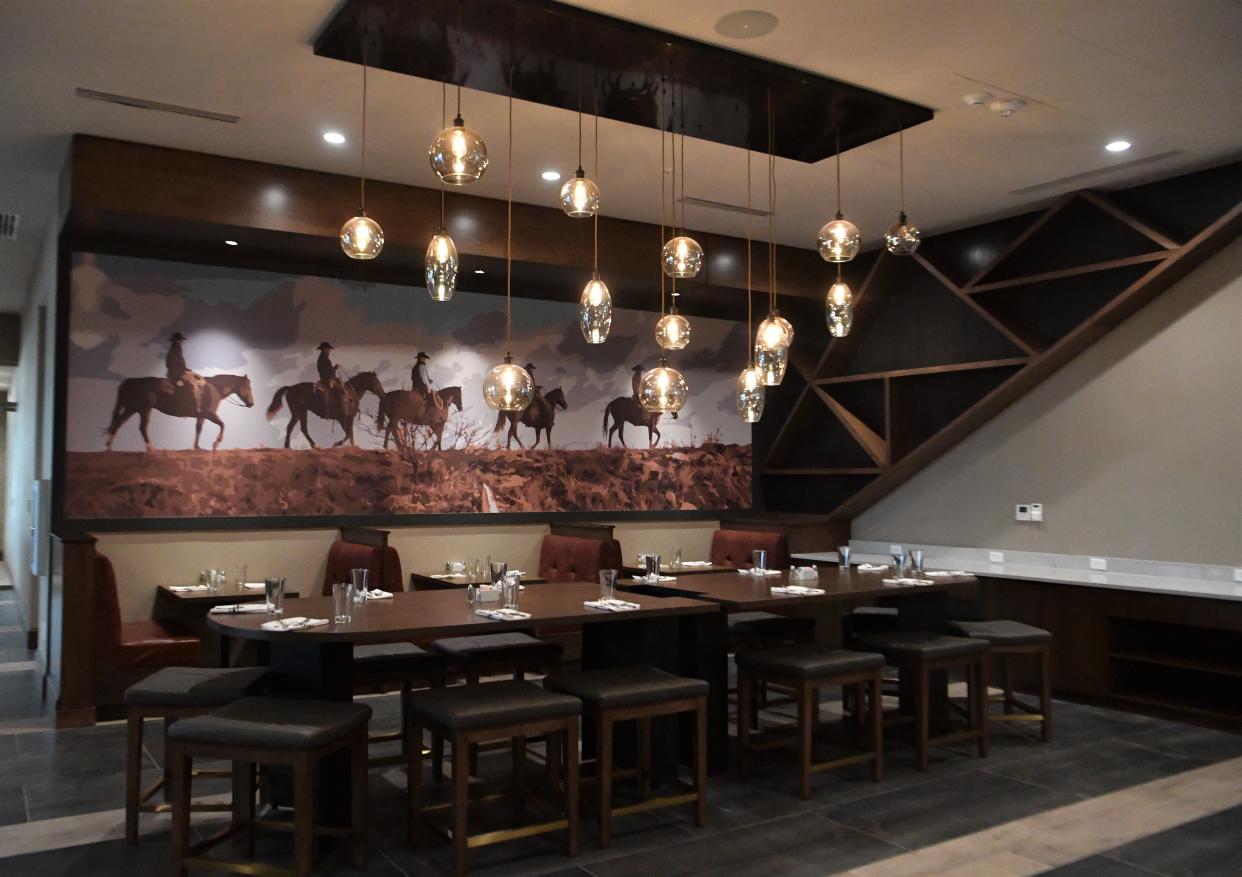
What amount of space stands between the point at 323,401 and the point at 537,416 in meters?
1.68

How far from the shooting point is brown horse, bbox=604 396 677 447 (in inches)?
320

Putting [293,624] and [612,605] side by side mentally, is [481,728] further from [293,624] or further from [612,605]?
[612,605]

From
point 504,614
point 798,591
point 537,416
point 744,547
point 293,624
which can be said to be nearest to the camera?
point 293,624

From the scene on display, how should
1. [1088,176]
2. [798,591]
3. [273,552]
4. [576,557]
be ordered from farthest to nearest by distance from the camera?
[576,557] → [273,552] → [1088,176] → [798,591]

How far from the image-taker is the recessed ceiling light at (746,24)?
13.1 ft

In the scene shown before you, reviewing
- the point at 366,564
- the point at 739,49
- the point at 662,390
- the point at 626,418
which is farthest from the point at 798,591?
the point at 626,418

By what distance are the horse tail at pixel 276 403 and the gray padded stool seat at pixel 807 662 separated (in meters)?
3.71

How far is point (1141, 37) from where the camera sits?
4219mm

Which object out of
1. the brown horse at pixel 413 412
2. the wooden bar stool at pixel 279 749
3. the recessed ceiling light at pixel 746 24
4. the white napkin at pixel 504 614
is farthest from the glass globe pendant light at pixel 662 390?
the brown horse at pixel 413 412

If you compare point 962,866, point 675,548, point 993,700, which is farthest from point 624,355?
point 962,866

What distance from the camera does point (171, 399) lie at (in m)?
6.29

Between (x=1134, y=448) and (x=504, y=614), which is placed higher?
(x=1134, y=448)

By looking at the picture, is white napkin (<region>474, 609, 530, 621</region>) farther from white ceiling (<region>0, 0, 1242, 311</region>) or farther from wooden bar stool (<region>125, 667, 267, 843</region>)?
white ceiling (<region>0, 0, 1242, 311</region>)

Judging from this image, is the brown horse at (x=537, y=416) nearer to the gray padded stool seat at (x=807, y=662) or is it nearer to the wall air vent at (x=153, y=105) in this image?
the wall air vent at (x=153, y=105)
